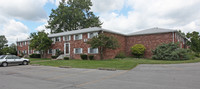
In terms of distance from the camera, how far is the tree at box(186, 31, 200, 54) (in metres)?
27.2

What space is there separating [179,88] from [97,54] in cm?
1679

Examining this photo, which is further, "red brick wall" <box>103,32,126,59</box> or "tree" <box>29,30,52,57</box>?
"tree" <box>29,30,52,57</box>

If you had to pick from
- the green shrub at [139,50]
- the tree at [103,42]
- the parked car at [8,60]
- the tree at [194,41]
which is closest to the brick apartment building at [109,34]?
the green shrub at [139,50]

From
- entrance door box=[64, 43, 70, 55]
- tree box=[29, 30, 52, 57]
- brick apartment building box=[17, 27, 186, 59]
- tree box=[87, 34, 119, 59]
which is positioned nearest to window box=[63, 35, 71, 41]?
brick apartment building box=[17, 27, 186, 59]

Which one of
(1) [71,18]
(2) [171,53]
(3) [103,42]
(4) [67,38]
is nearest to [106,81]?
(3) [103,42]

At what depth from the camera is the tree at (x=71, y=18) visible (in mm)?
42281

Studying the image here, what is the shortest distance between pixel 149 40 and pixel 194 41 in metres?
10.6

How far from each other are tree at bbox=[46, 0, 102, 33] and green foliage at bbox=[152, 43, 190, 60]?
25951mm

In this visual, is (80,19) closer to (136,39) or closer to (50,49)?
(50,49)

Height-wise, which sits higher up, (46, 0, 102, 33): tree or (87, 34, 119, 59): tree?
(46, 0, 102, 33): tree

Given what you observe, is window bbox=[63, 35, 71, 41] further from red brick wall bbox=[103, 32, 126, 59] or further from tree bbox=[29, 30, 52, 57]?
red brick wall bbox=[103, 32, 126, 59]

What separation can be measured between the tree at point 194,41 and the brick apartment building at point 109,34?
3920mm

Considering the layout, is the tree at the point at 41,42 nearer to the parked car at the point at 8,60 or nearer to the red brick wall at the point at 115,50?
the parked car at the point at 8,60

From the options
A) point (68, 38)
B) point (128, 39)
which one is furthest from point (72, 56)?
point (128, 39)
